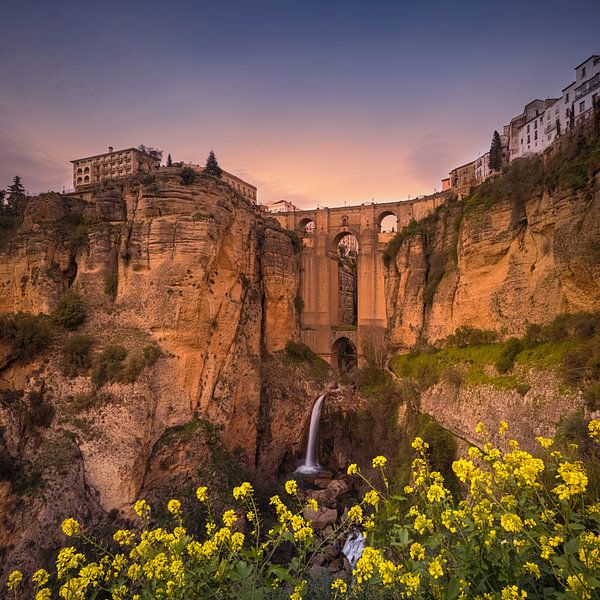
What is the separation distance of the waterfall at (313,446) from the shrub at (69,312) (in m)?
13.2

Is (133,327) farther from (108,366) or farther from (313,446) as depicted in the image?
(313,446)

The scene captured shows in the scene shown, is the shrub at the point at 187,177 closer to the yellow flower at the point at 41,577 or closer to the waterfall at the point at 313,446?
the waterfall at the point at 313,446

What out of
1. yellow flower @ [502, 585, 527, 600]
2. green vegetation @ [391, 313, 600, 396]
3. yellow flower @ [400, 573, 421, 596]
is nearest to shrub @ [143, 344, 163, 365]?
green vegetation @ [391, 313, 600, 396]

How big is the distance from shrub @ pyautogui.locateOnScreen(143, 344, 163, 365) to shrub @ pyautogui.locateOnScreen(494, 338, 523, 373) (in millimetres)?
12993

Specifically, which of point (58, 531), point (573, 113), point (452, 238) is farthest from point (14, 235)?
point (573, 113)

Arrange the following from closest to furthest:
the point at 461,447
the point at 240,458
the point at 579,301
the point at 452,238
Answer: the point at 579,301 < the point at 461,447 < the point at 240,458 < the point at 452,238

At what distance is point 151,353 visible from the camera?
A: 648 inches

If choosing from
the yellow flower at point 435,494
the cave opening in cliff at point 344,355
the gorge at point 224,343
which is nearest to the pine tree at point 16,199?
the gorge at point 224,343

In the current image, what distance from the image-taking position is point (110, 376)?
51.2 feet

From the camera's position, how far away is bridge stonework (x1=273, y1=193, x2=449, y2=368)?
95.5 ft

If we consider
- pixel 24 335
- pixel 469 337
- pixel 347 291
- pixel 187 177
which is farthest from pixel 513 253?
pixel 347 291

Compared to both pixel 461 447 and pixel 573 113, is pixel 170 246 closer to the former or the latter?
pixel 461 447

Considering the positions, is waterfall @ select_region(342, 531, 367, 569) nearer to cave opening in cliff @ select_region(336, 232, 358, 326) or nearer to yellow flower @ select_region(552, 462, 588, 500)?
yellow flower @ select_region(552, 462, 588, 500)

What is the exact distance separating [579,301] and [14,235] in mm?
23789
